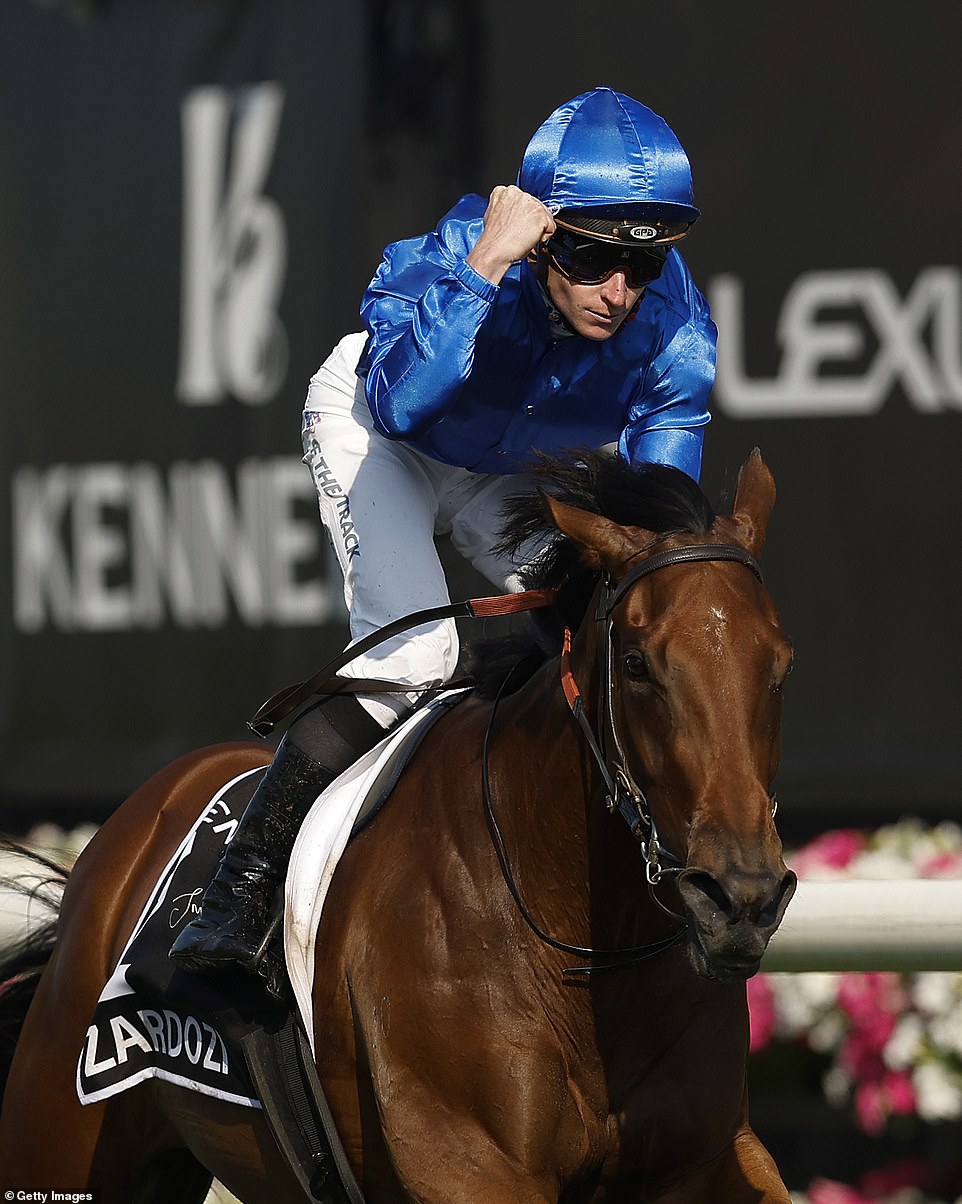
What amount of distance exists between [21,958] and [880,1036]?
2035 millimetres

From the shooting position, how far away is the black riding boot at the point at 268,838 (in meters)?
2.74

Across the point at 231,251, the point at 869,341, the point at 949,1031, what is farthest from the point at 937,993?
the point at 231,251

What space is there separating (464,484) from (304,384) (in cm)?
195

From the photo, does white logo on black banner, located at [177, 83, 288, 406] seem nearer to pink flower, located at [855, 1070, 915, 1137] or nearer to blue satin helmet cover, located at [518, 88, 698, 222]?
blue satin helmet cover, located at [518, 88, 698, 222]

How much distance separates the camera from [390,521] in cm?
296

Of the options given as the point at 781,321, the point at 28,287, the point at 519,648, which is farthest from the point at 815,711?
the point at 28,287

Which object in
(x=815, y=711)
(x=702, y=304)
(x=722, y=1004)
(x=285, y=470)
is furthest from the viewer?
→ (x=285, y=470)

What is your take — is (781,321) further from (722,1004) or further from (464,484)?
(722,1004)

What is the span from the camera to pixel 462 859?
8.52ft

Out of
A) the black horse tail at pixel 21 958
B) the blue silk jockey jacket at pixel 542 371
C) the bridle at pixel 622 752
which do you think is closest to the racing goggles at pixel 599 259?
the blue silk jockey jacket at pixel 542 371

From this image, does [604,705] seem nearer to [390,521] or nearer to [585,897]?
[585,897]

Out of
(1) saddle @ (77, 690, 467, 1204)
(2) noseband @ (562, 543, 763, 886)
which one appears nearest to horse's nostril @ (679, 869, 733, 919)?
(2) noseband @ (562, 543, 763, 886)

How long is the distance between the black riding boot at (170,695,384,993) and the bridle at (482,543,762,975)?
0.48 metres

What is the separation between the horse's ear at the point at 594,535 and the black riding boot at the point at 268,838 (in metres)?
0.62
